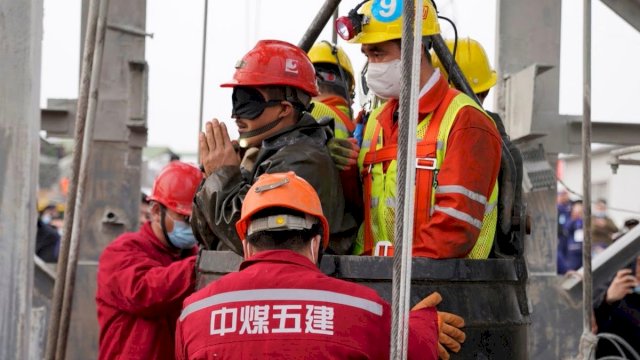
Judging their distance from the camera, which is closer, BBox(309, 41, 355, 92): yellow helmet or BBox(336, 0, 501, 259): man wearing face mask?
BBox(336, 0, 501, 259): man wearing face mask

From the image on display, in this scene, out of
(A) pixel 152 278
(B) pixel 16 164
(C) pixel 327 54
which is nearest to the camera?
(B) pixel 16 164

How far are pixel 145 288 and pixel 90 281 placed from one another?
9.93ft

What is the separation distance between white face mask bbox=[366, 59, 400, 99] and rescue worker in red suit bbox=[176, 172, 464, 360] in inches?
42.7

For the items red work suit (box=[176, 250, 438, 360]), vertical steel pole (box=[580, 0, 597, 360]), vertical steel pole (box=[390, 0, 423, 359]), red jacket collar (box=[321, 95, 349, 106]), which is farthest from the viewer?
red jacket collar (box=[321, 95, 349, 106])

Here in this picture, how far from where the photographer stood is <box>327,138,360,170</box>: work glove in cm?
462

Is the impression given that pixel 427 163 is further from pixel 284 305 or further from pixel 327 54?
pixel 327 54

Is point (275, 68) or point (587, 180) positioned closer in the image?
point (275, 68)

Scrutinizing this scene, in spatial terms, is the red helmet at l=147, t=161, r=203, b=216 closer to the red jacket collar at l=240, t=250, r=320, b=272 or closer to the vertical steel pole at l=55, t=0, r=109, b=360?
the vertical steel pole at l=55, t=0, r=109, b=360

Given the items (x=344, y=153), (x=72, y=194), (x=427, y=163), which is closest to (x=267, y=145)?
(x=344, y=153)

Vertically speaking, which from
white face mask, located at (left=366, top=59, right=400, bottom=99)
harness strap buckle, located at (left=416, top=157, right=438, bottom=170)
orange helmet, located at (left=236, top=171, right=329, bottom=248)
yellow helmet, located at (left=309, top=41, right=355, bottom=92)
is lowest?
orange helmet, located at (left=236, top=171, right=329, bottom=248)

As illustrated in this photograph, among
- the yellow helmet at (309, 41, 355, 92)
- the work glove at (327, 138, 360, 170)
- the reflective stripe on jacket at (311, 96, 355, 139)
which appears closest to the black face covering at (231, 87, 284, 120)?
the work glove at (327, 138, 360, 170)

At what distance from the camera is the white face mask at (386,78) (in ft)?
15.0

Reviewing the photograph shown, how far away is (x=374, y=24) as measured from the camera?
4609 mm

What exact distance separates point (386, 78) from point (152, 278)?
1.63 metres
